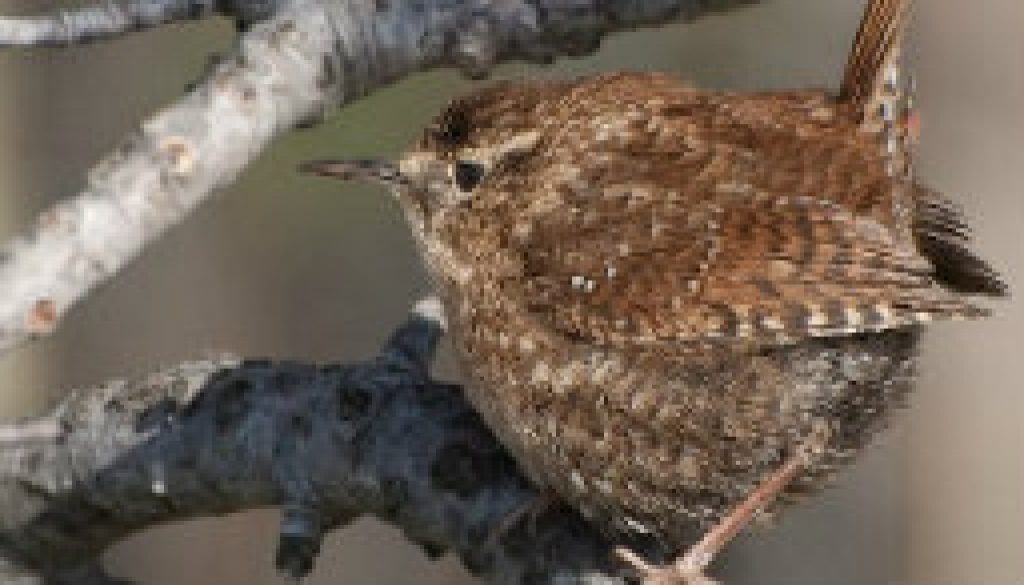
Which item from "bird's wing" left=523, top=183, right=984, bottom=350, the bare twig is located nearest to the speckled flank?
"bird's wing" left=523, top=183, right=984, bottom=350

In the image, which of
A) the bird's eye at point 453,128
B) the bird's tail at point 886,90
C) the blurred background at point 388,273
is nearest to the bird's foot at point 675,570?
the bird's tail at point 886,90

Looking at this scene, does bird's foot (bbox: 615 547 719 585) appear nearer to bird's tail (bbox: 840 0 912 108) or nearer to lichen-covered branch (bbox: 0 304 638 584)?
lichen-covered branch (bbox: 0 304 638 584)

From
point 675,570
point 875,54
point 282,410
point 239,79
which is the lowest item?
point 675,570

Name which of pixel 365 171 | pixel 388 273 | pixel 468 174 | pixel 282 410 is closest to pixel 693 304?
pixel 468 174

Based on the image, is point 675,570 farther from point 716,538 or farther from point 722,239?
point 722,239

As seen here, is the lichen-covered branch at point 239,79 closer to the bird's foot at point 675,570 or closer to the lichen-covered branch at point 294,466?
the lichen-covered branch at point 294,466
